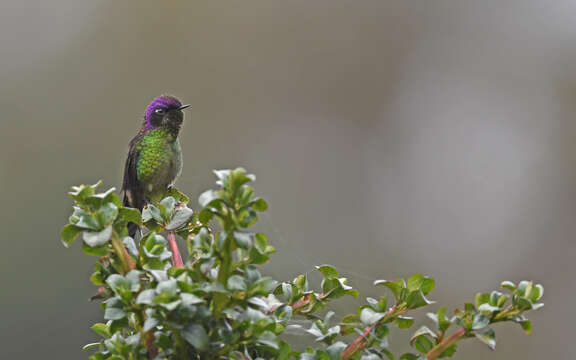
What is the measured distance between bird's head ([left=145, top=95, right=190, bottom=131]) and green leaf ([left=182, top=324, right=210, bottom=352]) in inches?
66.9

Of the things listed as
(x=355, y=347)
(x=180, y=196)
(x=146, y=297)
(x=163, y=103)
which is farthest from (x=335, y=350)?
(x=163, y=103)

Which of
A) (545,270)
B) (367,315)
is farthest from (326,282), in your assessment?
(545,270)

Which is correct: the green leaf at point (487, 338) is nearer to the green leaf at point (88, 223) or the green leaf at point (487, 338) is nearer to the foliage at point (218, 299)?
the foliage at point (218, 299)

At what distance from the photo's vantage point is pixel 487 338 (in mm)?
842

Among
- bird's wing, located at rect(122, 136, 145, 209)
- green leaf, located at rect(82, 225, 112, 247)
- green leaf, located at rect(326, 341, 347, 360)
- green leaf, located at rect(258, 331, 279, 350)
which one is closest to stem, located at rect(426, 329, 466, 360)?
green leaf, located at rect(326, 341, 347, 360)

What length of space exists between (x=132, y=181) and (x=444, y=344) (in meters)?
1.74

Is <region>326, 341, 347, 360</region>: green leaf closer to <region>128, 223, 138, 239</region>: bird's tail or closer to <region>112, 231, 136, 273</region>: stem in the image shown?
<region>112, 231, 136, 273</region>: stem

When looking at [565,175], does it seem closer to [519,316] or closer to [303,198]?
[303,198]

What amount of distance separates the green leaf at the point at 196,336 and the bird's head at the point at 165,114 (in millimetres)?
1699

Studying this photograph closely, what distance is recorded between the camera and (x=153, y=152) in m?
2.46

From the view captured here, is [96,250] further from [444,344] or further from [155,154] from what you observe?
[155,154]

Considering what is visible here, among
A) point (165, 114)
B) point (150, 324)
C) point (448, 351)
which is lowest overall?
point (448, 351)

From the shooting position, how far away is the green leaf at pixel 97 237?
2.55 feet

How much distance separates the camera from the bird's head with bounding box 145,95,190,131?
93.7 inches
